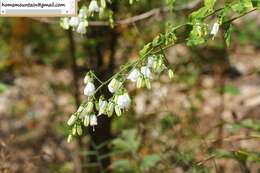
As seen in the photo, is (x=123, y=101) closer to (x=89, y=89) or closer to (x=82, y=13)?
(x=89, y=89)

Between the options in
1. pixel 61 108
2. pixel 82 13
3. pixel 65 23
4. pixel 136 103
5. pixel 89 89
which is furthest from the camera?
pixel 136 103

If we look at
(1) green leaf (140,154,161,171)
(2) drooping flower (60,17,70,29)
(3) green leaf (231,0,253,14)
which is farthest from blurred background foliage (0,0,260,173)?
(3) green leaf (231,0,253,14)

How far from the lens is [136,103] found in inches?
247

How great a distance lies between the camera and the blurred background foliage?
387 centimetres

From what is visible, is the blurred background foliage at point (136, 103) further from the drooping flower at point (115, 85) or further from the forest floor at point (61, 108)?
the drooping flower at point (115, 85)

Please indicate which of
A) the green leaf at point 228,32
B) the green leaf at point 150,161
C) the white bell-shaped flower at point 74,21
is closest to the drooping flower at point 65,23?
the white bell-shaped flower at point 74,21

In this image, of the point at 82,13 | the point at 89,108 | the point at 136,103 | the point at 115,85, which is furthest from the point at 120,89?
the point at 136,103

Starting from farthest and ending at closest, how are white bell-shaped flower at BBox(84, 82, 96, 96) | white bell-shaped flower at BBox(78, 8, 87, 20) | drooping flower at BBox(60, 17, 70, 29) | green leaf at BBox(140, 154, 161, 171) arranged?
green leaf at BBox(140, 154, 161, 171)
drooping flower at BBox(60, 17, 70, 29)
white bell-shaped flower at BBox(78, 8, 87, 20)
white bell-shaped flower at BBox(84, 82, 96, 96)

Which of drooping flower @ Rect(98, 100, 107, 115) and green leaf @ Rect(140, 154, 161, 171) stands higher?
drooping flower @ Rect(98, 100, 107, 115)

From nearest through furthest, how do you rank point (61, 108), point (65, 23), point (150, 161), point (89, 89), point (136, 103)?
point (89, 89)
point (65, 23)
point (150, 161)
point (61, 108)
point (136, 103)

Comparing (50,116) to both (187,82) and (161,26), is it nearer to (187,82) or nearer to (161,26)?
(187,82)

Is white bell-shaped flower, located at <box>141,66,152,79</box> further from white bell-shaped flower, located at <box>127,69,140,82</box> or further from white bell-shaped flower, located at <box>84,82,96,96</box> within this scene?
white bell-shaped flower, located at <box>84,82,96,96</box>

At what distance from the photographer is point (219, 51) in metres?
6.01

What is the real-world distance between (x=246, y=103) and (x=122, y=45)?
1.91m
